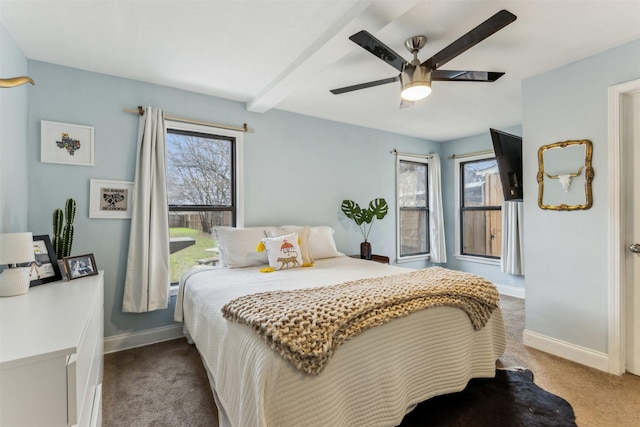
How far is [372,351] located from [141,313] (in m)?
2.32

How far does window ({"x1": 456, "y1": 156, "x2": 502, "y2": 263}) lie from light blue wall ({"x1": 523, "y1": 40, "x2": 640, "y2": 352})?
1984 mm

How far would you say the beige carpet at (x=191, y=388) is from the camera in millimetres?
1746

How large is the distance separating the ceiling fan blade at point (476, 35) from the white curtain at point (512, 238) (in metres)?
2.95

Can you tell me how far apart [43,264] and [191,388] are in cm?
123

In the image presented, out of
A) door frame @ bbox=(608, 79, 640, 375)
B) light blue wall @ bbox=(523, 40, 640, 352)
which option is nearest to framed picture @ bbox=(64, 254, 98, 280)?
light blue wall @ bbox=(523, 40, 640, 352)

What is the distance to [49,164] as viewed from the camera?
2424mm

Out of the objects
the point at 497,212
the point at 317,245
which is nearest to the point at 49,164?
the point at 317,245

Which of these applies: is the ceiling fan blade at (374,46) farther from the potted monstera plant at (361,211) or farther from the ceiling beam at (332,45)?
the potted monstera plant at (361,211)

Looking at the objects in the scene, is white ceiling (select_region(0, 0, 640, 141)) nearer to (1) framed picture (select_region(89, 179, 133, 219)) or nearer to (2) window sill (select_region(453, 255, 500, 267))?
(1) framed picture (select_region(89, 179, 133, 219))

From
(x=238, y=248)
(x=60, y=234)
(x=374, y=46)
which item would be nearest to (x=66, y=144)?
(x=60, y=234)

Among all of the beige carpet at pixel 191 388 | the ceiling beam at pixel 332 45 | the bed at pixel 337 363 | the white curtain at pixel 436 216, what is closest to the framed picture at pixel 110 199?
the bed at pixel 337 363

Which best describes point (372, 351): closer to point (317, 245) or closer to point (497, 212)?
point (317, 245)

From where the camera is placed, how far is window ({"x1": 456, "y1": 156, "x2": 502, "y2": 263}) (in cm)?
457

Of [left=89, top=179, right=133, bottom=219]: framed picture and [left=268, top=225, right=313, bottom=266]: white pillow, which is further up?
[left=89, top=179, right=133, bottom=219]: framed picture
